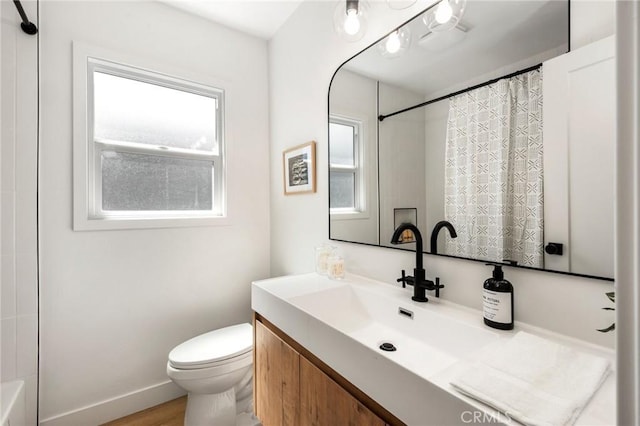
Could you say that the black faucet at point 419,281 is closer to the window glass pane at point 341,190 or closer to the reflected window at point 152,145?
the window glass pane at point 341,190

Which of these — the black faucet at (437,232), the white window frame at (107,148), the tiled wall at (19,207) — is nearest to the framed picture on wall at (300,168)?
the white window frame at (107,148)

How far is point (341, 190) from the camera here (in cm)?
152

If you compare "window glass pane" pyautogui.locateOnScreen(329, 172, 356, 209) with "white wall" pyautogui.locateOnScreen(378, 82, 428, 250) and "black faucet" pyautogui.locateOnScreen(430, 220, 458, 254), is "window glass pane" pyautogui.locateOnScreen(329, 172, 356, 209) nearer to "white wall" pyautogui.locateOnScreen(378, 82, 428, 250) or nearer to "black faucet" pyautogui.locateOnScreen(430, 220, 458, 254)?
"white wall" pyautogui.locateOnScreen(378, 82, 428, 250)

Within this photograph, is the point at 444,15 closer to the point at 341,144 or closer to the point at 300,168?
the point at 341,144

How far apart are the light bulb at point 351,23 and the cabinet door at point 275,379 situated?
4.31 feet

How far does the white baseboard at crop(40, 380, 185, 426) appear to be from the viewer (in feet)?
4.88

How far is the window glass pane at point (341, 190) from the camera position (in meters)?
1.47

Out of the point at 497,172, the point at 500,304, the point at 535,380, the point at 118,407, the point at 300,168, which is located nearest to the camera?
the point at 535,380

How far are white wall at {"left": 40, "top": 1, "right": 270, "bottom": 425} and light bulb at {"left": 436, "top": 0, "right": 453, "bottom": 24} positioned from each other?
143 centimetres

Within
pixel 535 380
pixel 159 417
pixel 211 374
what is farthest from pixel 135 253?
pixel 535 380

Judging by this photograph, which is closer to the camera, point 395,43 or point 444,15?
point 444,15

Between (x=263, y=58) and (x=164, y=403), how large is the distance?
2.51 metres

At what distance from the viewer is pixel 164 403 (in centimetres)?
174

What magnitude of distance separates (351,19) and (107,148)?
1.56m
